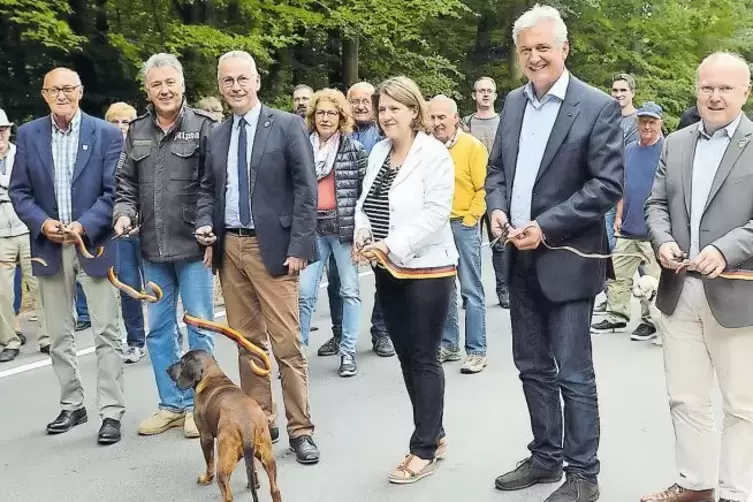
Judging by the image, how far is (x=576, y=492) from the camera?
12.9 feet

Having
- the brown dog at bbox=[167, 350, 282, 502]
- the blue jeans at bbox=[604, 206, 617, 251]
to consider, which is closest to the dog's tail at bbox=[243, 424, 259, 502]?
the brown dog at bbox=[167, 350, 282, 502]

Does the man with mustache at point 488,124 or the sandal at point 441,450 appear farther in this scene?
the man with mustache at point 488,124

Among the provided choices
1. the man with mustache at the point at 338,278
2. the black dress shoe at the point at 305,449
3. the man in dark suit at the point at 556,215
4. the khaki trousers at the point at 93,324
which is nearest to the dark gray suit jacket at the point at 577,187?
the man in dark suit at the point at 556,215

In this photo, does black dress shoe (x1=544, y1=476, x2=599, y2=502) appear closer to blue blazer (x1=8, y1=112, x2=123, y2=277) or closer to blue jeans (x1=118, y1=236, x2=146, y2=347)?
blue blazer (x1=8, y1=112, x2=123, y2=277)

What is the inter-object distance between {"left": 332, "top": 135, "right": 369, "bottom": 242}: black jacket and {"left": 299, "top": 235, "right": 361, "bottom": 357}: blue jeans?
0.14 metres

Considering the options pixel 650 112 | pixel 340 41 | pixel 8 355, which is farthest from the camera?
pixel 340 41

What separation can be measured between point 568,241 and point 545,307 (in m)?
0.38

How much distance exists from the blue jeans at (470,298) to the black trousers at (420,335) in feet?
6.46

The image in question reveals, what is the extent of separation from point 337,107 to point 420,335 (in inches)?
102

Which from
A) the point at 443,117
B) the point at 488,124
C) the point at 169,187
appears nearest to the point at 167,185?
the point at 169,187

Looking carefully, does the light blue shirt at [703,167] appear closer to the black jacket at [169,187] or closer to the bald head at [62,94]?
the black jacket at [169,187]

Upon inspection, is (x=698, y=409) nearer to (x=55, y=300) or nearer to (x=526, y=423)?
(x=526, y=423)

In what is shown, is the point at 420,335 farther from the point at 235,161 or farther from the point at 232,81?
the point at 232,81

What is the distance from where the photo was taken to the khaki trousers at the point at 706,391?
3604mm
